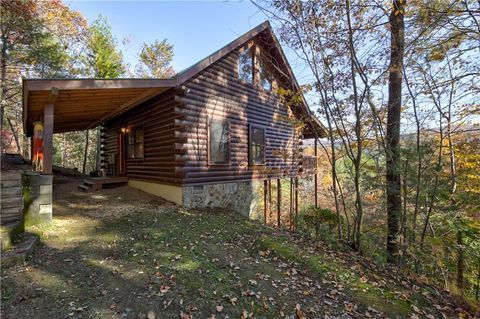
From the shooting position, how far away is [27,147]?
26484 millimetres

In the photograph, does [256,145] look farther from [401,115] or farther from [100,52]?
[100,52]

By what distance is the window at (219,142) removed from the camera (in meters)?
8.91

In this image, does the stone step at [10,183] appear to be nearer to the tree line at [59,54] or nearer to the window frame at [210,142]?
the window frame at [210,142]

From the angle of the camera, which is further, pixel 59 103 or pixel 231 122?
pixel 231 122

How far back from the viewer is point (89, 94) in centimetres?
686

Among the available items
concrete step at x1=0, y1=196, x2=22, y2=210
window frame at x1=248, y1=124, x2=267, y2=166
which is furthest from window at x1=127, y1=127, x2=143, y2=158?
concrete step at x1=0, y1=196, x2=22, y2=210

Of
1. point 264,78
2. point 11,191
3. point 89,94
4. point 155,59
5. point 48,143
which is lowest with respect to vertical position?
point 11,191

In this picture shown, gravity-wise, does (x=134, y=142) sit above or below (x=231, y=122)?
below

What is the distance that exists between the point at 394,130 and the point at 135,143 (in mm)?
9080

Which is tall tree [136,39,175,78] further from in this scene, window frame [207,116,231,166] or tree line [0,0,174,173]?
window frame [207,116,231,166]

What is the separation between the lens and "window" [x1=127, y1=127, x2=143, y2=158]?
391 inches

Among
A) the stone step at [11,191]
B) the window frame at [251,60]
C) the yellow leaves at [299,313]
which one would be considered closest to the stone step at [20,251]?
the stone step at [11,191]

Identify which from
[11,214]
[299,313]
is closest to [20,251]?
[11,214]

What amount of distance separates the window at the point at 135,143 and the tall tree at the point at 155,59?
50.0 feet
